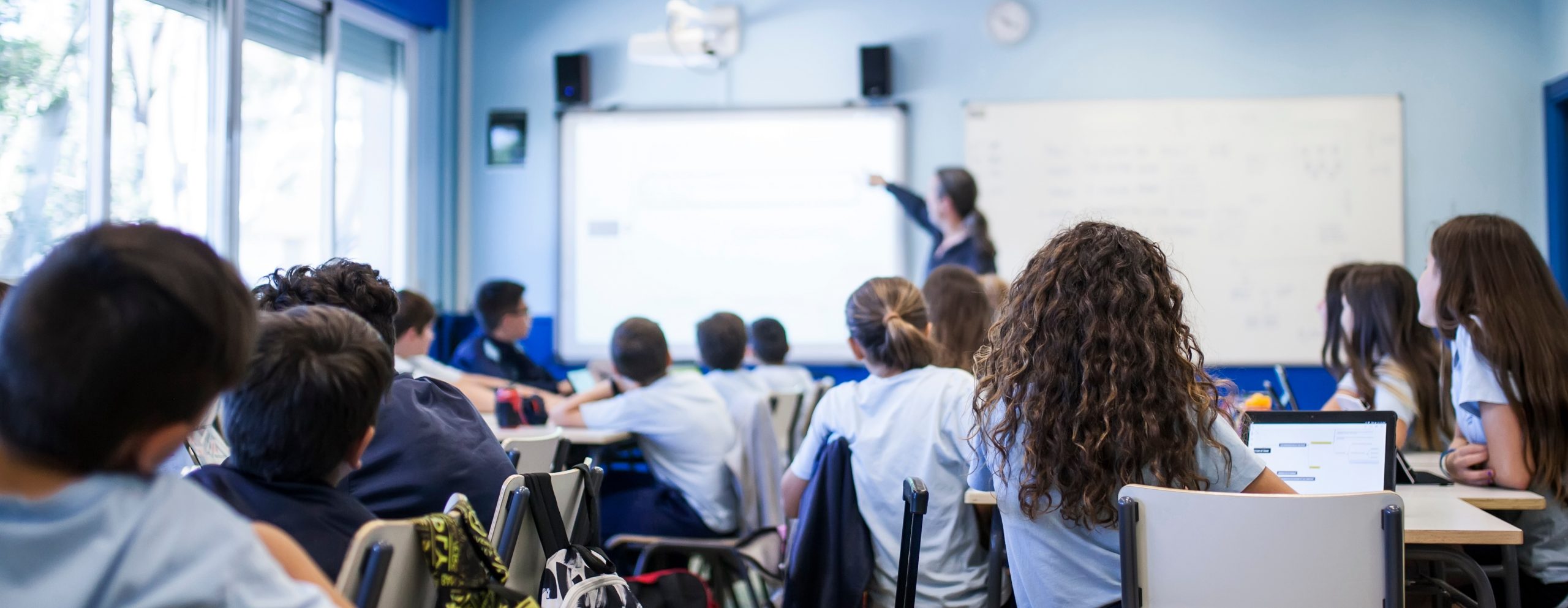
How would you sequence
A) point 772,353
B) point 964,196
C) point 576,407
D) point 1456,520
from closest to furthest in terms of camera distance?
point 1456,520, point 576,407, point 772,353, point 964,196

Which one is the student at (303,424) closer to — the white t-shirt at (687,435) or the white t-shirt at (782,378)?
the white t-shirt at (687,435)

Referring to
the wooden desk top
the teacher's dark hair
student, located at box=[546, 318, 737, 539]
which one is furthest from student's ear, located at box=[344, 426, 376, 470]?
the teacher's dark hair

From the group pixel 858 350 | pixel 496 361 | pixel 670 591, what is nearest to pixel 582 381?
pixel 496 361

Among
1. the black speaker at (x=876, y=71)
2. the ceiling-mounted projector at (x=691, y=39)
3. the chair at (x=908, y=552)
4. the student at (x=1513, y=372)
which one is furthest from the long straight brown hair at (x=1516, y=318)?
the ceiling-mounted projector at (x=691, y=39)

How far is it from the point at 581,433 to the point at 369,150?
3112 millimetres

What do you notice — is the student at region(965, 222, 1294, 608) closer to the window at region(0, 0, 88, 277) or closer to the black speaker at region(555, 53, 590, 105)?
the window at region(0, 0, 88, 277)

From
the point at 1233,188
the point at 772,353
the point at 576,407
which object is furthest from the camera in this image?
the point at 1233,188

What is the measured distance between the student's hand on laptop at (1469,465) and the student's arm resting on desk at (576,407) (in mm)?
2219

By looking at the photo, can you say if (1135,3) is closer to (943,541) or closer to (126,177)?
(943,541)

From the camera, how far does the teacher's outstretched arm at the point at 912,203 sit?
16.7 feet

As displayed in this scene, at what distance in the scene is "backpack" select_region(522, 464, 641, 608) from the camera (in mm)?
1620

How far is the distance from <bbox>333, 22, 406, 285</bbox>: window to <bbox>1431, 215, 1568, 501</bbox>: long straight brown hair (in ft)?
15.0

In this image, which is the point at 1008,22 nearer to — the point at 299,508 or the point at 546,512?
the point at 546,512

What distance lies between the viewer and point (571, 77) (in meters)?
5.73
